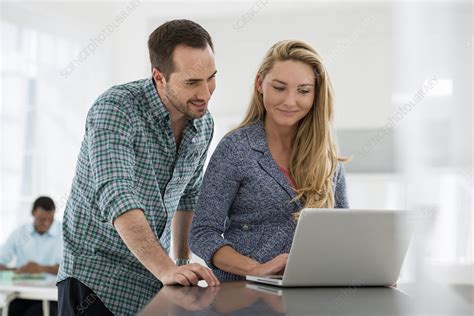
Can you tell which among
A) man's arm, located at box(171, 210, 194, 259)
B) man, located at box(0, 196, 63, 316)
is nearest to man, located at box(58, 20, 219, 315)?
man's arm, located at box(171, 210, 194, 259)

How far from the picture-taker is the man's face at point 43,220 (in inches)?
233

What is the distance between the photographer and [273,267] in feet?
6.17

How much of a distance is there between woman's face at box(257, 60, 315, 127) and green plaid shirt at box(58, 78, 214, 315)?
27cm

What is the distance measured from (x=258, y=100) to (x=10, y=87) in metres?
4.96

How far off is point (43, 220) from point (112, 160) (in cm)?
427

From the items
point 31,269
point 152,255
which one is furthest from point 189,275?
point 31,269

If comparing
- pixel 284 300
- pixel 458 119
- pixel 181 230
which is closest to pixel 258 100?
pixel 181 230

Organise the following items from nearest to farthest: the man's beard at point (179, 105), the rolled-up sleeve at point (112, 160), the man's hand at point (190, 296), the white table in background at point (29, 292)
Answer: the man's hand at point (190, 296) < the rolled-up sleeve at point (112, 160) < the man's beard at point (179, 105) < the white table in background at point (29, 292)

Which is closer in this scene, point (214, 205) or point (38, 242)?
point (214, 205)

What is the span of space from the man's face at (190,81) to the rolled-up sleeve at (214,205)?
0.16 m

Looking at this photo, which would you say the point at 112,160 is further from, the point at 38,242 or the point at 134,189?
the point at 38,242

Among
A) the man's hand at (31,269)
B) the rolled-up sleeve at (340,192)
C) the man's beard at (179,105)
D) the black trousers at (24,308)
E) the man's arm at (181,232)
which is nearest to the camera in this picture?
the man's beard at (179,105)

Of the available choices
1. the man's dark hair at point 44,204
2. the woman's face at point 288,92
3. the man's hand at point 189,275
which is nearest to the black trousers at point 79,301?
the man's hand at point 189,275

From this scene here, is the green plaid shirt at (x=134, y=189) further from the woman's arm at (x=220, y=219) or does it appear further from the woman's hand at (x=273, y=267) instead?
the woman's hand at (x=273, y=267)
